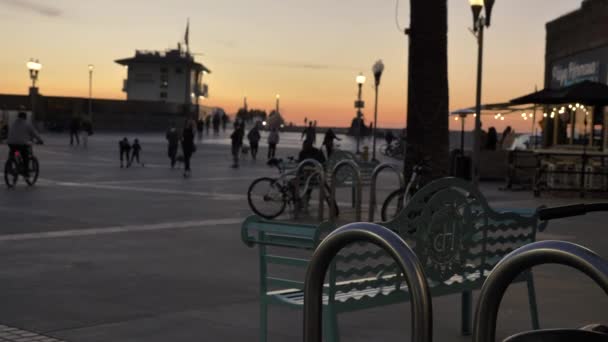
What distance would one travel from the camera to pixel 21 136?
20.8 m

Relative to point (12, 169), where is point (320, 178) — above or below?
above

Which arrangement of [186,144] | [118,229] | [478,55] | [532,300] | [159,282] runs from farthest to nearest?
[186,144] < [478,55] < [118,229] < [159,282] < [532,300]

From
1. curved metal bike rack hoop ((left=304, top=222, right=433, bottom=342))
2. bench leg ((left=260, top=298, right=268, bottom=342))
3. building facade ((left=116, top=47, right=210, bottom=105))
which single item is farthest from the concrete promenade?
building facade ((left=116, top=47, right=210, bottom=105))

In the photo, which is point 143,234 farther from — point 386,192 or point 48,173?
point 48,173

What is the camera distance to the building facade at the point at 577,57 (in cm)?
2716

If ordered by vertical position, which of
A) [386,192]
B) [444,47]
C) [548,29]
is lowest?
[386,192]

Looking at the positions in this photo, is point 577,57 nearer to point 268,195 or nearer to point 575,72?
point 575,72

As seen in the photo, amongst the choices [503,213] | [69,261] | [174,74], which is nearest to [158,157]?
[69,261]

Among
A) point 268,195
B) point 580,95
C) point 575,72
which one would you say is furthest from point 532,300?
point 575,72

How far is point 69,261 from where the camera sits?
959 centimetres

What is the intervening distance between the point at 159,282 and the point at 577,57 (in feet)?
77.7

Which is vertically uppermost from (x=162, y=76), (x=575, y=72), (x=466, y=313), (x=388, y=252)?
(x=162, y=76)

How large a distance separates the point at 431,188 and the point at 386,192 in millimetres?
16353

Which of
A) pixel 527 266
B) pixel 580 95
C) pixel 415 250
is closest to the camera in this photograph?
pixel 527 266
